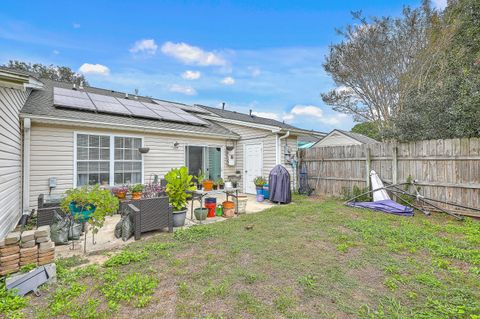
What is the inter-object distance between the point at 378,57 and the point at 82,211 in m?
14.0

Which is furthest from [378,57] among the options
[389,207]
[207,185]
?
[207,185]

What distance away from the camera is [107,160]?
262 inches

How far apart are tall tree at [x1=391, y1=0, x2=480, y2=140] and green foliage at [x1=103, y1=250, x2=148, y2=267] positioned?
7335mm

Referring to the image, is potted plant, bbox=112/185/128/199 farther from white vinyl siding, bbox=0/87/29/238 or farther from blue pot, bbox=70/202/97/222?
blue pot, bbox=70/202/97/222

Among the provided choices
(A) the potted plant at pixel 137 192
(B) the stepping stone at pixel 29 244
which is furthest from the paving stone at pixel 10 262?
(A) the potted plant at pixel 137 192

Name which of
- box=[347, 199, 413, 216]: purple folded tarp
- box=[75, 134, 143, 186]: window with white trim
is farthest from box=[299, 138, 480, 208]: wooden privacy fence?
box=[75, 134, 143, 186]: window with white trim

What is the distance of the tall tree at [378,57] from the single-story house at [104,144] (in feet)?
22.1

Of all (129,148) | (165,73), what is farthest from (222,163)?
(165,73)

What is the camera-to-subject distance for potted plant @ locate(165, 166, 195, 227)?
15.8ft

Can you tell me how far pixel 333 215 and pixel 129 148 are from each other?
610 centimetres

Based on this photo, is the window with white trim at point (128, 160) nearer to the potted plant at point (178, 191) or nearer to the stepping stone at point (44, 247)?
the potted plant at point (178, 191)

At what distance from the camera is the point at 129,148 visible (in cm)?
711

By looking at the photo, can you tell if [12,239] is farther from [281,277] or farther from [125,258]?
[281,277]

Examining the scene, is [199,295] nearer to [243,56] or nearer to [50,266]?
[50,266]
